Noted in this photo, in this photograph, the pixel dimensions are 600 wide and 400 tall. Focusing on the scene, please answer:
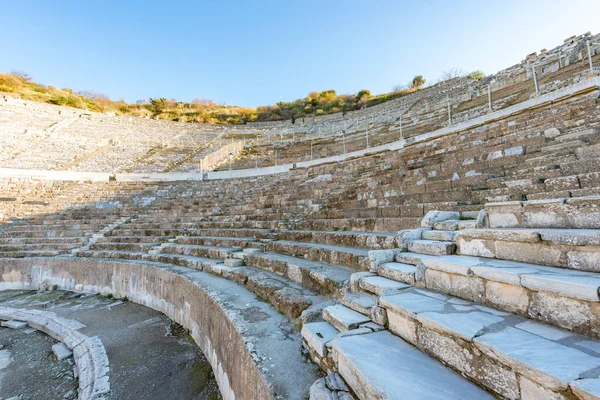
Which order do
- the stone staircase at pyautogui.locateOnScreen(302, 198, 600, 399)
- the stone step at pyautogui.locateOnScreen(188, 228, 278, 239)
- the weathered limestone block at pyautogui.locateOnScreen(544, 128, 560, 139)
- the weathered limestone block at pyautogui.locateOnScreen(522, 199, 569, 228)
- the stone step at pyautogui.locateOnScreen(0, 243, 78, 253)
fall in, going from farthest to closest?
1. the stone step at pyautogui.locateOnScreen(0, 243, 78, 253)
2. the stone step at pyautogui.locateOnScreen(188, 228, 278, 239)
3. the weathered limestone block at pyautogui.locateOnScreen(544, 128, 560, 139)
4. the weathered limestone block at pyautogui.locateOnScreen(522, 199, 569, 228)
5. the stone staircase at pyautogui.locateOnScreen(302, 198, 600, 399)

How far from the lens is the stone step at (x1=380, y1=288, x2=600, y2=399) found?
3.19 ft

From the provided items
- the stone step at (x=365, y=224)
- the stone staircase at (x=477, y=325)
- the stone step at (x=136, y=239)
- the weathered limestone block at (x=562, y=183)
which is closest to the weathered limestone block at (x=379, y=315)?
the stone staircase at (x=477, y=325)

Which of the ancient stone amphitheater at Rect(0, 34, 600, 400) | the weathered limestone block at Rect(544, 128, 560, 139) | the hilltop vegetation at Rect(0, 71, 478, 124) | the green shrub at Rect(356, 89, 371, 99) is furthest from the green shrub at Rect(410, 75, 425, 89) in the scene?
the weathered limestone block at Rect(544, 128, 560, 139)

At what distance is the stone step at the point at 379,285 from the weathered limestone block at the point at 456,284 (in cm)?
21

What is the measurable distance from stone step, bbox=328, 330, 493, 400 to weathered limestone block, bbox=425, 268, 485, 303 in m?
0.56

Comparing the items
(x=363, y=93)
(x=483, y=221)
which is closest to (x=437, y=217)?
(x=483, y=221)

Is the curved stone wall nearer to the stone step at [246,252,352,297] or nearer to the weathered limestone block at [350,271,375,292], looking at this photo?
the stone step at [246,252,352,297]

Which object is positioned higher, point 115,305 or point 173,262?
point 173,262

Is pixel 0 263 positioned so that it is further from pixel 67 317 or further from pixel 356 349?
pixel 356 349

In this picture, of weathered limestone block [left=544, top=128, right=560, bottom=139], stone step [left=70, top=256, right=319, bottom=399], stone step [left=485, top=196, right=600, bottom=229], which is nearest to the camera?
A: stone step [left=70, top=256, right=319, bottom=399]

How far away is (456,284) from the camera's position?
1869 millimetres

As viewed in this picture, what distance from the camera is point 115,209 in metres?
11.0

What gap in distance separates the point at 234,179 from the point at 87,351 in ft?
37.7

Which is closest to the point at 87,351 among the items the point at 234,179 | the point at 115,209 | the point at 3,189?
the point at 115,209
